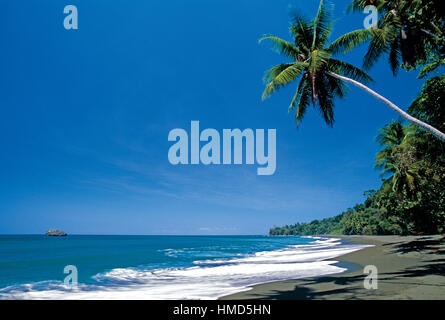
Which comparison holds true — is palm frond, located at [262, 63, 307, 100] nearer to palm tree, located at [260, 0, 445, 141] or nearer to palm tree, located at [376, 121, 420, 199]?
palm tree, located at [260, 0, 445, 141]

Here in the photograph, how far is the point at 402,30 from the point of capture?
8.66 m

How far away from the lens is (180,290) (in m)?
8.81

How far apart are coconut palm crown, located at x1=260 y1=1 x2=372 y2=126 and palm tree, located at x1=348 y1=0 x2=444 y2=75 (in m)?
0.87

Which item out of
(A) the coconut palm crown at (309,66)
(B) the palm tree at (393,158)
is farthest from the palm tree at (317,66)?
(B) the palm tree at (393,158)

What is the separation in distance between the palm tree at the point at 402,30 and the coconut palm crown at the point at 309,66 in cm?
87

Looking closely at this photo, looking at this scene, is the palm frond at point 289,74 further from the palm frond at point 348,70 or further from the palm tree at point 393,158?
the palm tree at point 393,158

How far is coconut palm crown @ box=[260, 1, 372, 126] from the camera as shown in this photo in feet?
32.4

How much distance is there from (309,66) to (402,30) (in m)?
3.34

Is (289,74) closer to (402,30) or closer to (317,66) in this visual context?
(317,66)

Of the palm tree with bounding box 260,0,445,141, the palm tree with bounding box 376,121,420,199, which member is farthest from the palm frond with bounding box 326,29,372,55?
the palm tree with bounding box 376,121,420,199
